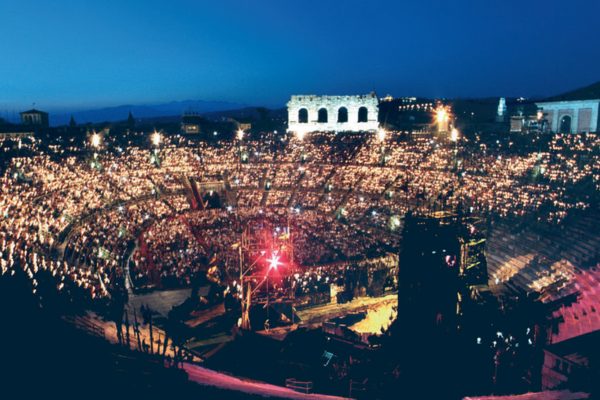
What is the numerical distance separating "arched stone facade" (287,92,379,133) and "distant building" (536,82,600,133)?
55.5 ft

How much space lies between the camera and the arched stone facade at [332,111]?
4803 centimetres

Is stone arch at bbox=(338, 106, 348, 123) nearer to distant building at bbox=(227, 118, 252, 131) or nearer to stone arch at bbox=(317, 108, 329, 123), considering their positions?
stone arch at bbox=(317, 108, 329, 123)

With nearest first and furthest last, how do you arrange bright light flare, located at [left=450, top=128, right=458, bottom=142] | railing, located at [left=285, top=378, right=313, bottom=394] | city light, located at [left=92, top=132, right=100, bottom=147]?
railing, located at [left=285, top=378, right=313, bottom=394] → bright light flare, located at [left=450, top=128, right=458, bottom=142] → city light, located at [left=92, top=132, right=100, bottom=147]

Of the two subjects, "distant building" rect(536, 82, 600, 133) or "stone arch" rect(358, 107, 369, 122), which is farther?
"stone arch" rect(358, 107, 369, 122)

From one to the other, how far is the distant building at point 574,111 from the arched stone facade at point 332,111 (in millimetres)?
16913

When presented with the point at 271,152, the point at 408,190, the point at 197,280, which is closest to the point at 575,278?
the point at 408,190

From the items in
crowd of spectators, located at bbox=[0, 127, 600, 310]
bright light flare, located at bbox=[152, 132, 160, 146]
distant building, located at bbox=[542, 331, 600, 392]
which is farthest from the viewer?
bright light flare, located at bbox=[152, 132, 160, 146]

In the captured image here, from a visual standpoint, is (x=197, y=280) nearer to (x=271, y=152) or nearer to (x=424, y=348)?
(x=424, y=348)

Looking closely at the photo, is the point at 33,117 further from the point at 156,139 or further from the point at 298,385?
the point at 298,385

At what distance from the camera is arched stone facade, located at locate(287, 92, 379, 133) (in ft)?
158

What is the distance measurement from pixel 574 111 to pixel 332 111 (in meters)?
23.5

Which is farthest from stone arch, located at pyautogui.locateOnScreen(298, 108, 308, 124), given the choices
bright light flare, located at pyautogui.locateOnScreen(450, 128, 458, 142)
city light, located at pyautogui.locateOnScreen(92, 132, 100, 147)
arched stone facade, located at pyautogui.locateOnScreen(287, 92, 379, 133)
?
city light, located at pyautogui.locateOnScreen(92, 132, 100, 147)

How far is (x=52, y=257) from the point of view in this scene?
21500 millimetres

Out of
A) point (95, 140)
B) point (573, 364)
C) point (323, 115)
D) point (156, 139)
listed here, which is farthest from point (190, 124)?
point (573, 364)
